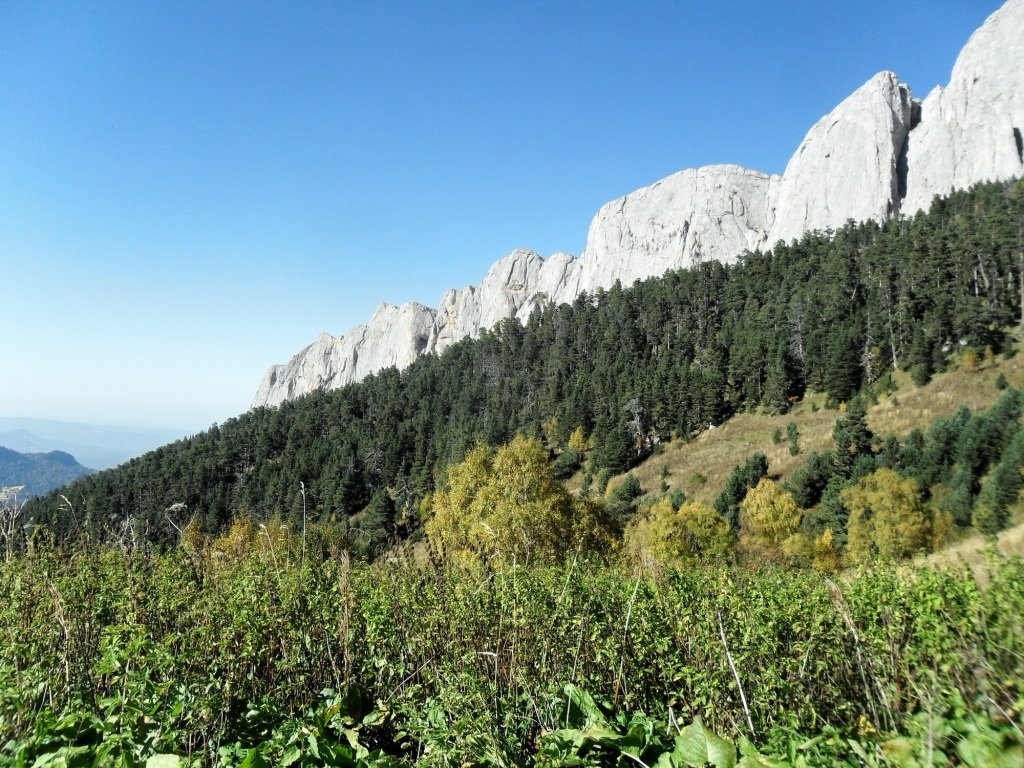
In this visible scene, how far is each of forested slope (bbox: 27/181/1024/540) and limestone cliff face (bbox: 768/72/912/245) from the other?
1222 inches

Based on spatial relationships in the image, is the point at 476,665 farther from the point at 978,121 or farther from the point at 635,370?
the point at 978,121

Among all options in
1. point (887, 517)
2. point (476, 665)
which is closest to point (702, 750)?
point (476, 665)

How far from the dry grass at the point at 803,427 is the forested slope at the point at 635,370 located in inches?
104

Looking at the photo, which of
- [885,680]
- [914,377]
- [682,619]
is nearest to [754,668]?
[682,619]

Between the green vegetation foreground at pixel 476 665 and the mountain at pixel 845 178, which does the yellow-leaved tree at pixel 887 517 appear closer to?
the green vegetation foreground at pixel 476 665

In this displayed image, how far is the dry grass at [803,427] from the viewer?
168 ft

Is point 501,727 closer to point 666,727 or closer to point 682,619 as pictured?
point 666,727

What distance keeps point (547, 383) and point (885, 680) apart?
301 ft

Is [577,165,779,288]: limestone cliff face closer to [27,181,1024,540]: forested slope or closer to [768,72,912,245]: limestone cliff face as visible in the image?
[768,72,912,245]: limestone cliff face

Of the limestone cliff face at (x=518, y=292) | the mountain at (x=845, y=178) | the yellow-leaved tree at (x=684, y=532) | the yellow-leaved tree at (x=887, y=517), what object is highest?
the mountain at (x=845, y=178)

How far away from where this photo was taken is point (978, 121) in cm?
11600

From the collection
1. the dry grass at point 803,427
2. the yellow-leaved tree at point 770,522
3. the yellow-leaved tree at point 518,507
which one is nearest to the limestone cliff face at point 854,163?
the dry grass at point 803,427

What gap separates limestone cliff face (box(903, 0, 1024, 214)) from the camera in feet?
364

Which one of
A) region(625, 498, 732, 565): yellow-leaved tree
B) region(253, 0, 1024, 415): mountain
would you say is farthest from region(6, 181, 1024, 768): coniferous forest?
region(253, 0, 1024, 415): mountain
